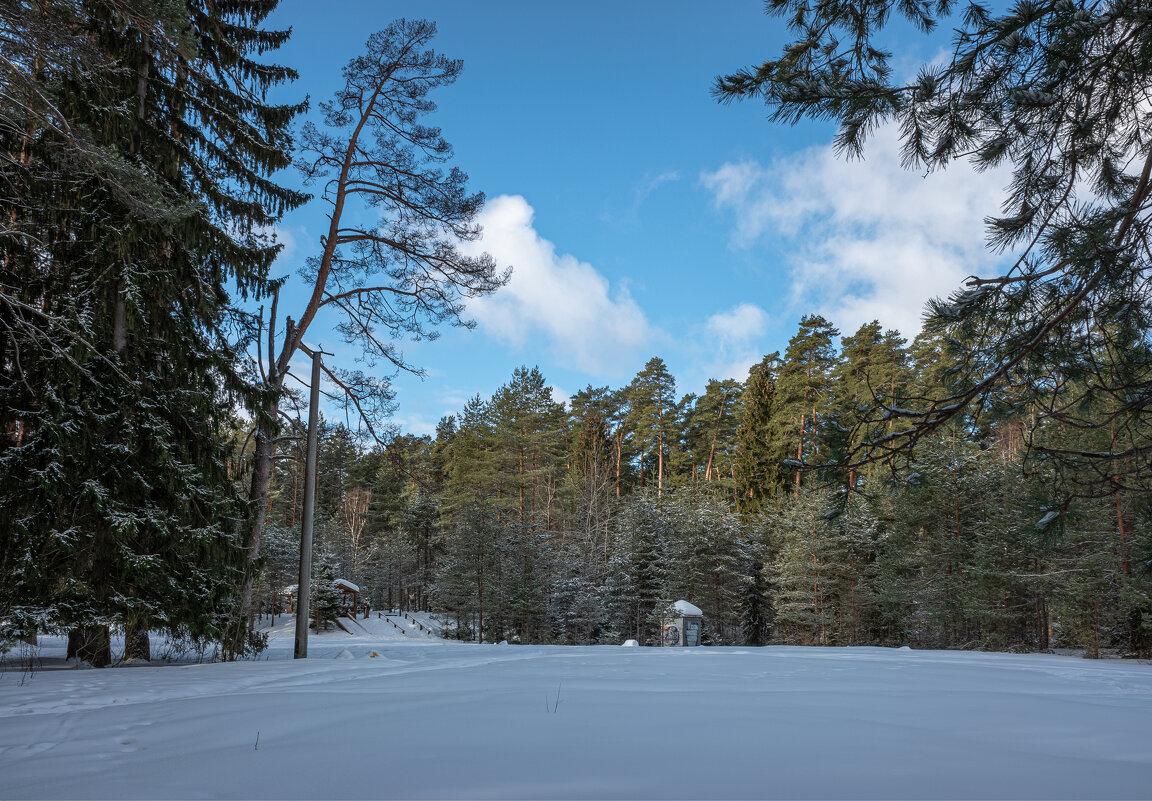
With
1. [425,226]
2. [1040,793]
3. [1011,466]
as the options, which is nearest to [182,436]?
[425,226]

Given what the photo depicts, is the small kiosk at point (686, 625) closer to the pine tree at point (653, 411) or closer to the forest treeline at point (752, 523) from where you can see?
the forest treeline at point (752, 523)

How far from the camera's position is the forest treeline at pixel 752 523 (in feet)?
38.0

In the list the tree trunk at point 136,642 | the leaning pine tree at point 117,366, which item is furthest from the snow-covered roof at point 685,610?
the tree trunk at point 136,642

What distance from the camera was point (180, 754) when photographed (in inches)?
82.2

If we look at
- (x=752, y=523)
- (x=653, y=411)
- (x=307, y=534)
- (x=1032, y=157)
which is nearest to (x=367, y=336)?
(x=307, y=534)

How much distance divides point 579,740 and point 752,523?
2578 centimetres

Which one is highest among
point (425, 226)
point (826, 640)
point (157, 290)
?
point (425, 226)

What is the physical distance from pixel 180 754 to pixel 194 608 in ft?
18.3

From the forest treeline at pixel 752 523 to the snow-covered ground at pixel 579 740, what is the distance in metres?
1.16

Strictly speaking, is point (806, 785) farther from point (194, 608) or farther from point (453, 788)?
point (194, 608)

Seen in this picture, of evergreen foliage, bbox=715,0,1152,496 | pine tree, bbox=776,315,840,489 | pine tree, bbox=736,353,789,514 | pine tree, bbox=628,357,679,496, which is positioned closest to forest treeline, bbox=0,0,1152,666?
evergreen foliage, bbox=715,0,1152,496

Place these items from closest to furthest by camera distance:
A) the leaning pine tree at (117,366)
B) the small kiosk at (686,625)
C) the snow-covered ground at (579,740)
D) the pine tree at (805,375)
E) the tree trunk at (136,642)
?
the snow-covered ground at (579,740)
the leaning pine tree at (117,366)
the tree trunk at (136,642)
the small kiosk at (686,625)
the pine tree at (805,375)

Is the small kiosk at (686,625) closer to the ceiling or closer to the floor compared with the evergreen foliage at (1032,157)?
closer to the floor

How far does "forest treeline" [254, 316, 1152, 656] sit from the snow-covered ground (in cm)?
116
